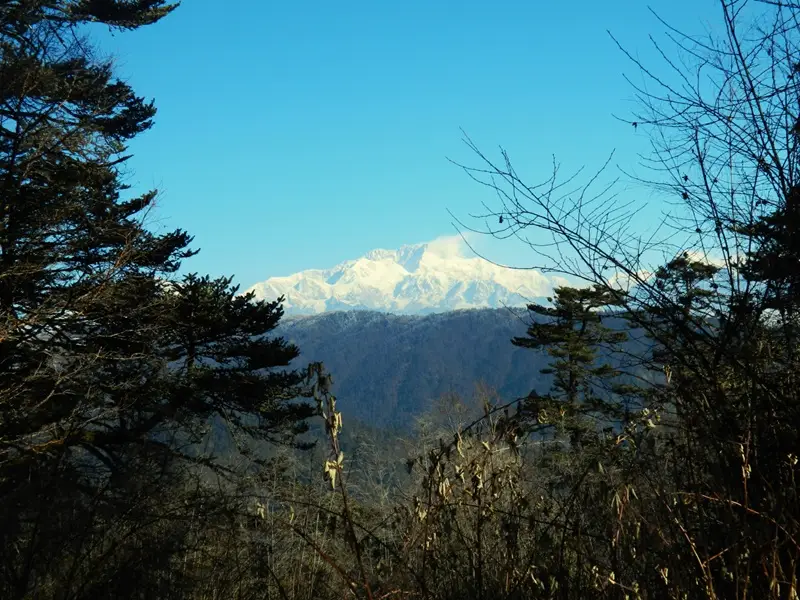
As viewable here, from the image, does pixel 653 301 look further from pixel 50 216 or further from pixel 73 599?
pixel 50 216

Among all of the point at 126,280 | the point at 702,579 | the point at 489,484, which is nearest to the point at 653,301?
the point at 489,484

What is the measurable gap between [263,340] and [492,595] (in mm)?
15311

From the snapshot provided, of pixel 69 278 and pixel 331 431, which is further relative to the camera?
pixel 69 278

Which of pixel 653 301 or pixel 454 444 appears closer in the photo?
pixel 454 444

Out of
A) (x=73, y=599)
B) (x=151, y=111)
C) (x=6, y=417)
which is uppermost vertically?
(x=151, y=111)

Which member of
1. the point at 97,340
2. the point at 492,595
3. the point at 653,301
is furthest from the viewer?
the point at 97,340

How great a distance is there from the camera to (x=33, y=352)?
8.90 m

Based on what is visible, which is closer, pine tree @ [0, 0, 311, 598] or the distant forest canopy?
the distant forest canopy

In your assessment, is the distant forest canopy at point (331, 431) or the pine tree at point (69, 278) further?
the pine tree at point (69, 278)

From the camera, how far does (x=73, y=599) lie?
1937 mm

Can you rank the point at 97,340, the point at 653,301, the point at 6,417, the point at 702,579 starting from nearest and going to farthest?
the point at 702,579 < the point at 653,301 < the point at 6,417 < the point at 97,340

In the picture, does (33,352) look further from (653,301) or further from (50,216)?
(653,301)

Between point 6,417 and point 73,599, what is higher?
point 73,599

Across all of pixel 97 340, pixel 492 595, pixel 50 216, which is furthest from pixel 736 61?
pixel 97 340
